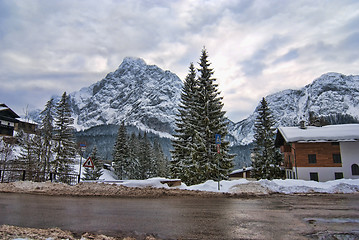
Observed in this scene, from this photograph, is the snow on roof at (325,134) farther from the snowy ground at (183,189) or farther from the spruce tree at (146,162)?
the spruce tree at (146,162)

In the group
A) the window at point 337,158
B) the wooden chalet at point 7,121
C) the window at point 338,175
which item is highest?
the wooden chalet at point 7,121

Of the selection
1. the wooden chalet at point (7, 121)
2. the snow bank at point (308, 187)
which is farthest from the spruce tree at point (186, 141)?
the wooden chalet at point (7, 121)

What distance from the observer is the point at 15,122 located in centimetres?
6562

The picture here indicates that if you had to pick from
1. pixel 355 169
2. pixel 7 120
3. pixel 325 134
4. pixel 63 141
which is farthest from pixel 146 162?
pixel 355 169

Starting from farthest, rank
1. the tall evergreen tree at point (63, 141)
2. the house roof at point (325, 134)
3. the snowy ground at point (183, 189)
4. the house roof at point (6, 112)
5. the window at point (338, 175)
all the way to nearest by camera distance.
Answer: the house roof at point (6, 112), the tall evergreen tree at point (63, 141), the window at point (338, 175), the house roof at point (325, 134), the snowy ground at point (183, 189)

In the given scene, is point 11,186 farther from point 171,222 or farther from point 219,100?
point 219,100

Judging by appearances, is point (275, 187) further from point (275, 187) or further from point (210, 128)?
point (210, 128)

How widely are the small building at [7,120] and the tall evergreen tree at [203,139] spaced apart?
55.3m

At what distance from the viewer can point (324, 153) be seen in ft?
94.4

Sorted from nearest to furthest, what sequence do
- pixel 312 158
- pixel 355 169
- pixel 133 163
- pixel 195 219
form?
pixel 195 219, pixel 355 169, pixel 312 158, pixel 133 163

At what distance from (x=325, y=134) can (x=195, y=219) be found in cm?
2566

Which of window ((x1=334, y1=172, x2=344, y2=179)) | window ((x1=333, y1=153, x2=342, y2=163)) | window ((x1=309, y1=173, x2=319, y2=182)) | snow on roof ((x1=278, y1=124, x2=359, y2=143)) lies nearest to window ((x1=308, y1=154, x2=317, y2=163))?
window ((x1=309, y1=173, x2=319, y2=182))

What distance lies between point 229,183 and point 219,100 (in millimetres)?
11133

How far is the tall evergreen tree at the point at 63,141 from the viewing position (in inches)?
1251
